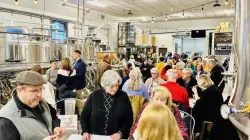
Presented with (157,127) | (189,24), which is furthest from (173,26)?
(157,127)

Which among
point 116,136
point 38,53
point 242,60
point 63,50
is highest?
point 63,50

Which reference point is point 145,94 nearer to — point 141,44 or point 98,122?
point 98,122

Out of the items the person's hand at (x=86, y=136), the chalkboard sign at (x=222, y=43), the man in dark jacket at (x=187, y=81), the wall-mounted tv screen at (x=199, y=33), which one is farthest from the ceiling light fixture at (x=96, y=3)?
the person's hand at (x=86, y=136)

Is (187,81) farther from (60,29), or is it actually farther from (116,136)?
(60,29)

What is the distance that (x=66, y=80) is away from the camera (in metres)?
4.26

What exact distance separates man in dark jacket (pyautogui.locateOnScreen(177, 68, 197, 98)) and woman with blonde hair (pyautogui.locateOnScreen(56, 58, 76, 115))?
220 cm

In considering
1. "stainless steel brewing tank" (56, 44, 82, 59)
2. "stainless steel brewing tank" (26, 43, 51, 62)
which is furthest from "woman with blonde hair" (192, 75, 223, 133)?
"stainless steel brewing tank" (56, 44, 82, 59)

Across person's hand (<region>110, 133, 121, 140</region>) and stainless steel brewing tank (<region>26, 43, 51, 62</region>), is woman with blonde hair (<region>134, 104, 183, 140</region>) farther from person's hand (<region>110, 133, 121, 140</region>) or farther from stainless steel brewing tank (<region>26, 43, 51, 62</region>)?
stainless steel brewing tank (<region>26, 43, 51, 62</region>)

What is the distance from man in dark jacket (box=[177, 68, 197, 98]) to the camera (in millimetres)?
4445

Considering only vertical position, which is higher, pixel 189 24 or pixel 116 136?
pixel 189 24

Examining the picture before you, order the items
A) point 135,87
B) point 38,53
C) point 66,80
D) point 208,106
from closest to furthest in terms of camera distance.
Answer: point 135,87 → point 208,106 → point 66,80 → point 38,53

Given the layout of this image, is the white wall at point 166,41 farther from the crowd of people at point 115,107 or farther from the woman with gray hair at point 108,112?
the woman with gray hair at point 108,112

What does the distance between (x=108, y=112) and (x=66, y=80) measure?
87.6 inches

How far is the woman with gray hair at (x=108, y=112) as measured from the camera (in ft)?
7.50
